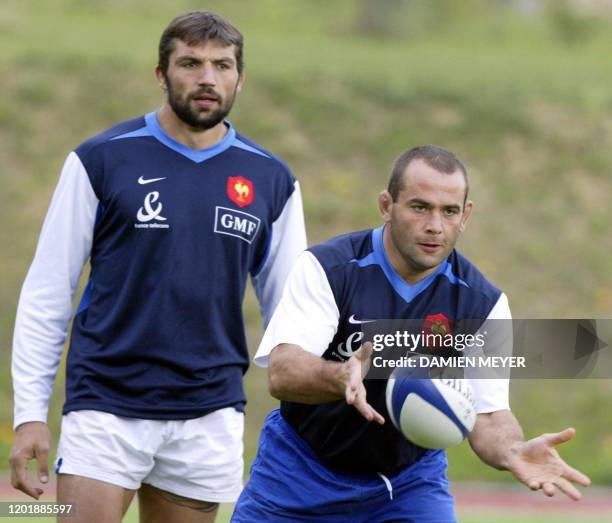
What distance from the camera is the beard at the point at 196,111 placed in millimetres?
→ 5871

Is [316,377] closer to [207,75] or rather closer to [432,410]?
[432,410]

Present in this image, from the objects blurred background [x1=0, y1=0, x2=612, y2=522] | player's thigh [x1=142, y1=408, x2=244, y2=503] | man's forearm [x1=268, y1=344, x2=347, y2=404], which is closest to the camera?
man's forearm [x1=268, y1=344, x2=347, y2=404]

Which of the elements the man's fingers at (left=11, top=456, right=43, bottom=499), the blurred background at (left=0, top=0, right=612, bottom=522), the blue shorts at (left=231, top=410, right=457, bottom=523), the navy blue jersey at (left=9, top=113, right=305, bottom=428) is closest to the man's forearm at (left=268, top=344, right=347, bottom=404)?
the blue shorts at (left=231, top=410, right=457, bottom=523)

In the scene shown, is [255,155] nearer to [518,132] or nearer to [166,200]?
[166,200]

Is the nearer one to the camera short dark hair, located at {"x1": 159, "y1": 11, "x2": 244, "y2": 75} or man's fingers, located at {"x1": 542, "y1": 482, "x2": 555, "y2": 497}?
man's fingers, located at {"x1": 542, "y1": 482, "x2": 555, "y2": 497}

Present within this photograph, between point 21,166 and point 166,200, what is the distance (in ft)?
40.1

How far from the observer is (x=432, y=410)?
4.99 metres

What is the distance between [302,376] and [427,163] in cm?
107

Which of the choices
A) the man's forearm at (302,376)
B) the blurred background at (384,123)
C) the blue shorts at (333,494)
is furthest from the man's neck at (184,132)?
the blurred background at (384,123)

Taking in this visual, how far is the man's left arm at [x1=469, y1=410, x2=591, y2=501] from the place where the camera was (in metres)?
4.84

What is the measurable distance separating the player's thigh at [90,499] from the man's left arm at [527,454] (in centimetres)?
151

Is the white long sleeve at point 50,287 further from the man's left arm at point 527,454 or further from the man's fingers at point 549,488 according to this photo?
the man's fingers at point 549,488

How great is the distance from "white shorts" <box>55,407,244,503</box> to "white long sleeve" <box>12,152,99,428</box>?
0.66 ft

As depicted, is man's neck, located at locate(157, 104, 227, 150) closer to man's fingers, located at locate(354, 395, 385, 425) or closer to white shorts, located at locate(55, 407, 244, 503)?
white shorts, located at locate(55, 407, 244, 503)
